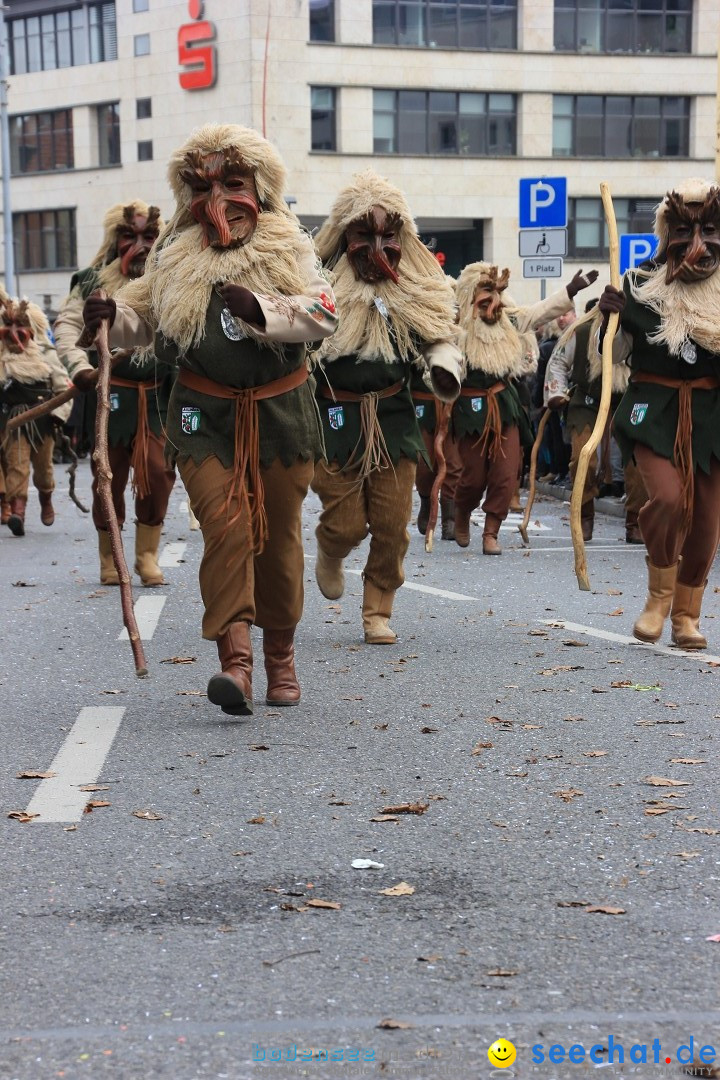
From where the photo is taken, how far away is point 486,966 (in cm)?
373

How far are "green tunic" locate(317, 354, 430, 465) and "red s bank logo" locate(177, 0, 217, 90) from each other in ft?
143

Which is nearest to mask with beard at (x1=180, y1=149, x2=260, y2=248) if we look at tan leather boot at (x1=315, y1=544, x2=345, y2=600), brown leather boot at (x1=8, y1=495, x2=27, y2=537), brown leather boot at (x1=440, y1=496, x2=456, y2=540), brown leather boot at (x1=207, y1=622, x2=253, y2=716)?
brown leather boot at (x1=207, y1=622, x2=253, y2=716)

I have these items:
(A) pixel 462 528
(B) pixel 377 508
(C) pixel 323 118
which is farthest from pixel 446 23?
Answer: (B) pixel 377 508

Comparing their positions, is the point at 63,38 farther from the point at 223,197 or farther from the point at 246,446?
the point at 246,446

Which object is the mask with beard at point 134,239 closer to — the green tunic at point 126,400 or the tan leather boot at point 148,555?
the green tunic at point 126,400

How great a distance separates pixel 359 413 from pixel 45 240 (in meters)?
51.6

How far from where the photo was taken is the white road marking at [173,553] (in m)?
12.5

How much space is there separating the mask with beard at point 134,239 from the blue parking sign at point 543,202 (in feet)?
33.9

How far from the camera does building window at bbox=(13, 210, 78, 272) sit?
189ft

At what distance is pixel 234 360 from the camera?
6.44 meters

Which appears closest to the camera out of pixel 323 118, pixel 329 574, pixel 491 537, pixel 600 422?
pixel 600 422

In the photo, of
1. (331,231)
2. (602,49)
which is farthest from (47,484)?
(602,49)

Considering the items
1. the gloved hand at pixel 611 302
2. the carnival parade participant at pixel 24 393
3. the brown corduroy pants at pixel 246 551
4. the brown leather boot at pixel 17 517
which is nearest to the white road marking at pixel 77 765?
the brown corduroy pants at pixel 246 551

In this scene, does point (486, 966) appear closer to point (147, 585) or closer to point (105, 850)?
point (105, 850)
